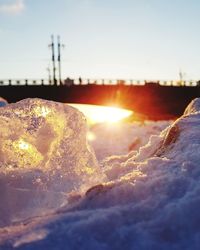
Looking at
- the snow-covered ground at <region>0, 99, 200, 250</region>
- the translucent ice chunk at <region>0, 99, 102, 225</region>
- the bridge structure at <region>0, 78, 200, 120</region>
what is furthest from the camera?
the bridge structure at <region>0, 78, 200, 120</region>

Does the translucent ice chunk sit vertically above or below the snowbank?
above

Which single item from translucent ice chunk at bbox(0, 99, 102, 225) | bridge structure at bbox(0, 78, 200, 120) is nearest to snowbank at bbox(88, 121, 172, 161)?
bridge structure at bbox(0, 78, 200, 120)

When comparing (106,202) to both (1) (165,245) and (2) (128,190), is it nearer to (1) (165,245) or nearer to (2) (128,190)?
(2) (128,190)

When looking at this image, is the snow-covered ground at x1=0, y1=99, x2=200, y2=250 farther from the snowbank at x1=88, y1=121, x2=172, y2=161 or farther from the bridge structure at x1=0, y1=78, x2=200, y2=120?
the bridge structure at x1=0, y1=78, x2=200, y2=120

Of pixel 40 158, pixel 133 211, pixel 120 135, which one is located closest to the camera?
pixel 133 211

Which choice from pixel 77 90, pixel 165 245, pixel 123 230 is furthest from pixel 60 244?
pixel 77 90

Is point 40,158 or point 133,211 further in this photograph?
point 40,158

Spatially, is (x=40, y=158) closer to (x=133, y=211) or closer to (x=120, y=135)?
(x=133, y=211)

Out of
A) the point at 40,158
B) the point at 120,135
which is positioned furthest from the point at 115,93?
A: the point at 40,158

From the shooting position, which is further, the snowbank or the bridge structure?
the bridge structure
